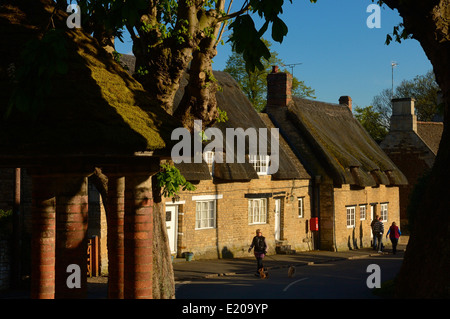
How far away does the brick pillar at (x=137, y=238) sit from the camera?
7223mm

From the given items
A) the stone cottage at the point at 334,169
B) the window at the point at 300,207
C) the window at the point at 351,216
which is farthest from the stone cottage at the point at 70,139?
the window at the point at 351,216

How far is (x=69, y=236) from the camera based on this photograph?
6.44m

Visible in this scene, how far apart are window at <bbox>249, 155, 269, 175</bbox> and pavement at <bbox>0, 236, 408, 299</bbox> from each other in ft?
13.5

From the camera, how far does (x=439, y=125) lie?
1802 inches

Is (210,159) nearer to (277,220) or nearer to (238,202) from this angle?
(238,202)

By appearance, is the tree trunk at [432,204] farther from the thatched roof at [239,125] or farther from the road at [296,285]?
the thatched roof at [239,125]

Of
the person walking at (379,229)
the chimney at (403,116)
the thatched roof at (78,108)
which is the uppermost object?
the chimney at (403,116)

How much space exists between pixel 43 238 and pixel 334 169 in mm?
26972

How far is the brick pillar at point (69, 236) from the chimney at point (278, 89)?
28654 mm

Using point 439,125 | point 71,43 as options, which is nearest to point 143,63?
point 71,43

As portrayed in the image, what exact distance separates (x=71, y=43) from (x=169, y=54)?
4157mm

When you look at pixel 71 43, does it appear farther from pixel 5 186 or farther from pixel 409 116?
pixel 409 116

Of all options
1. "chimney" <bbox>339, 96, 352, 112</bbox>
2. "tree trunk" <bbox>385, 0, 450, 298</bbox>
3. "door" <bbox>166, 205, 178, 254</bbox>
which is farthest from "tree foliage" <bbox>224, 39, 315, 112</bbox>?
"tree trunk" <bbox>385, 0, 450, 298</bbox>

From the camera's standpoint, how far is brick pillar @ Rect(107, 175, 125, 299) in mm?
7934
